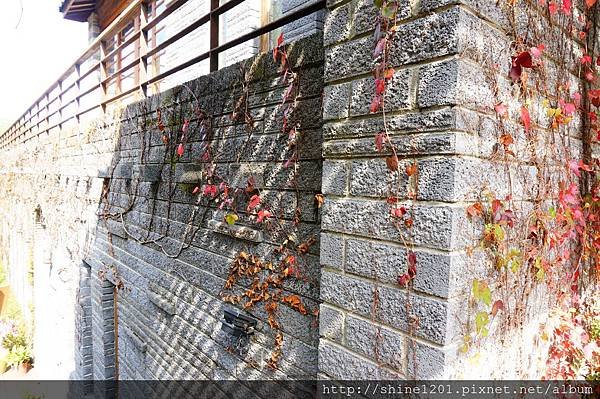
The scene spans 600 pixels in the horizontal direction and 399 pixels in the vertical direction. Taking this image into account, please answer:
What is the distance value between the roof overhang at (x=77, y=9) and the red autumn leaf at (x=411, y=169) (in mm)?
10799

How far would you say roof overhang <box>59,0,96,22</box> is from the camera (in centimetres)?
934

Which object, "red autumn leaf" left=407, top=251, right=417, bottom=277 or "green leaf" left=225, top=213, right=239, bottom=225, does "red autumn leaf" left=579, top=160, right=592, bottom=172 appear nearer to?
"red autumn leaf" left=407, top=251, right=417, bottom=277

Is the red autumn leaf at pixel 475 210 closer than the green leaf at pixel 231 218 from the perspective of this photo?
Yes

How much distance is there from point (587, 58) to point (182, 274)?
301 centimetres

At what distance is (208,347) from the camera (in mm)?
2777

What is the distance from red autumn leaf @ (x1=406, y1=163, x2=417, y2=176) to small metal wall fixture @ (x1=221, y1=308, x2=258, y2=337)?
1465 millimetres

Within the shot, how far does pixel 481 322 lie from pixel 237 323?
1.54m

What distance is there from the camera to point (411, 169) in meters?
1.29

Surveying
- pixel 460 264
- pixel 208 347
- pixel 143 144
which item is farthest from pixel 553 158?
pixel 143 144

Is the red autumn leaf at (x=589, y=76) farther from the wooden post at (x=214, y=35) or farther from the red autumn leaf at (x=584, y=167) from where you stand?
the wooden post at (x=214, y=35)

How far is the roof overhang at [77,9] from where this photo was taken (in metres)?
9.34

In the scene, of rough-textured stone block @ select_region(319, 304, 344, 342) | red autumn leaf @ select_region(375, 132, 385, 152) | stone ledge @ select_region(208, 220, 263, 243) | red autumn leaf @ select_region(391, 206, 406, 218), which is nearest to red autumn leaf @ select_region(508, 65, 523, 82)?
red autumn leaf @ select_region(375, 132, 385, 152)

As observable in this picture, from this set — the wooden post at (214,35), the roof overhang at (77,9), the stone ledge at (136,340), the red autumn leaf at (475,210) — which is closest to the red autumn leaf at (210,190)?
the wooden post at (214,35)

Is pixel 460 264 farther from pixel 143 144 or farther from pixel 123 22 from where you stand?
pixel 123 22
